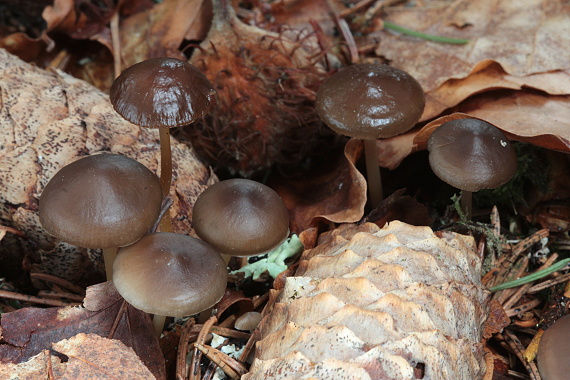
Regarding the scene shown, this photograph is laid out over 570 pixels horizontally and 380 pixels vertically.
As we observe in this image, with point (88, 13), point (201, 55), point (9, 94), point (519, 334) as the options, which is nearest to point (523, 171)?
point (519, 334)

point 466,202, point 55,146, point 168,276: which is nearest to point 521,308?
point 466,202

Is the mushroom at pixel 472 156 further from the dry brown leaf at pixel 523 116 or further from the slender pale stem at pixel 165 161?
the slender pale stem at pixel 165 161

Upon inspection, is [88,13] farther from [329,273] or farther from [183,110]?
[329,273]

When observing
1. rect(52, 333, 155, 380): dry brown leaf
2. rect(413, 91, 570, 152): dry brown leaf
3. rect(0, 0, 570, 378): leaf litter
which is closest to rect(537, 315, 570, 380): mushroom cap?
rect(0, 0, 570, 378): leaf litter

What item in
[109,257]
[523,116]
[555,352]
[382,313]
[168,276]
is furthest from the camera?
[523,116]

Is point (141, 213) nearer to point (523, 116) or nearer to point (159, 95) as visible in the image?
point (159, 95)

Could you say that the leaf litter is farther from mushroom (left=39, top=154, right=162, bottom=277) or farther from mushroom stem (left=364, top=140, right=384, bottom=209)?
mushroom (left=39, top=154, right=162, bottom=277)
